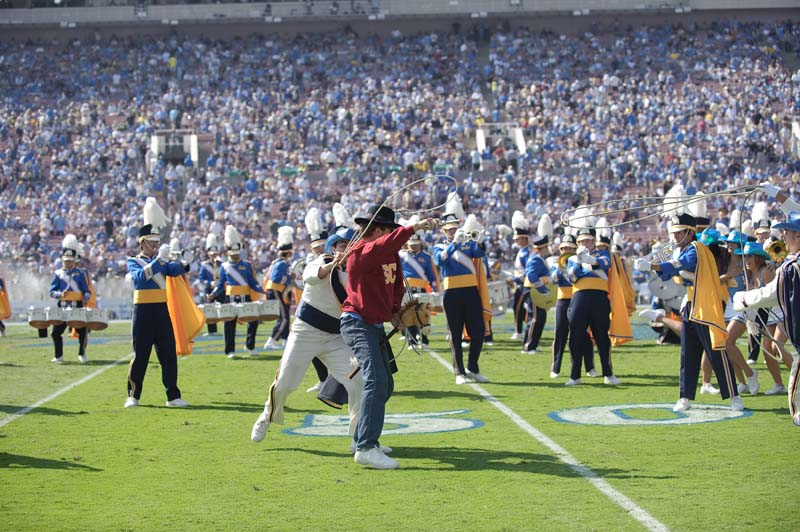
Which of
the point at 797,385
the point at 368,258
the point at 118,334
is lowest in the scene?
the point at 118,334

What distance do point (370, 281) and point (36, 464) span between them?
267 centimetres

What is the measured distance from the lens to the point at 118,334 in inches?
930

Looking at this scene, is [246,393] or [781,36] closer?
[246,393]

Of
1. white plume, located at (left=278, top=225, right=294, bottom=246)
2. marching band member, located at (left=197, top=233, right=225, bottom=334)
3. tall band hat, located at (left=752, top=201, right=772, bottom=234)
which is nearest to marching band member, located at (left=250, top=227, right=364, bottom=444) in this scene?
tall band hat, located at (left=752, top=201, right=772, bottom=234)

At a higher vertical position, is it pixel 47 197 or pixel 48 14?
pixel 48 14

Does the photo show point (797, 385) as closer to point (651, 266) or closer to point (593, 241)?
point (651, 266)

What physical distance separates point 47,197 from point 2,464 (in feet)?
101

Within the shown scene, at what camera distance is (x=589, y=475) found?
725 cm

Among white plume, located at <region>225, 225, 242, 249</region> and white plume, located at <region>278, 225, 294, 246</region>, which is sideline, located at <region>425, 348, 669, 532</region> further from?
white plume, located at <region>225, 225, 242, 249</region>

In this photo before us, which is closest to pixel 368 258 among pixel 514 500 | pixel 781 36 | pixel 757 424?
pixel 514 500

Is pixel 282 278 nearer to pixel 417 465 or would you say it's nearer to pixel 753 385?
pixel 753 385

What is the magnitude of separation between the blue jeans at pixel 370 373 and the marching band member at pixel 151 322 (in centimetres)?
369

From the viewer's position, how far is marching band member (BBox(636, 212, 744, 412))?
9781mm

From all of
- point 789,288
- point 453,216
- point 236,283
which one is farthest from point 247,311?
point 789,288
